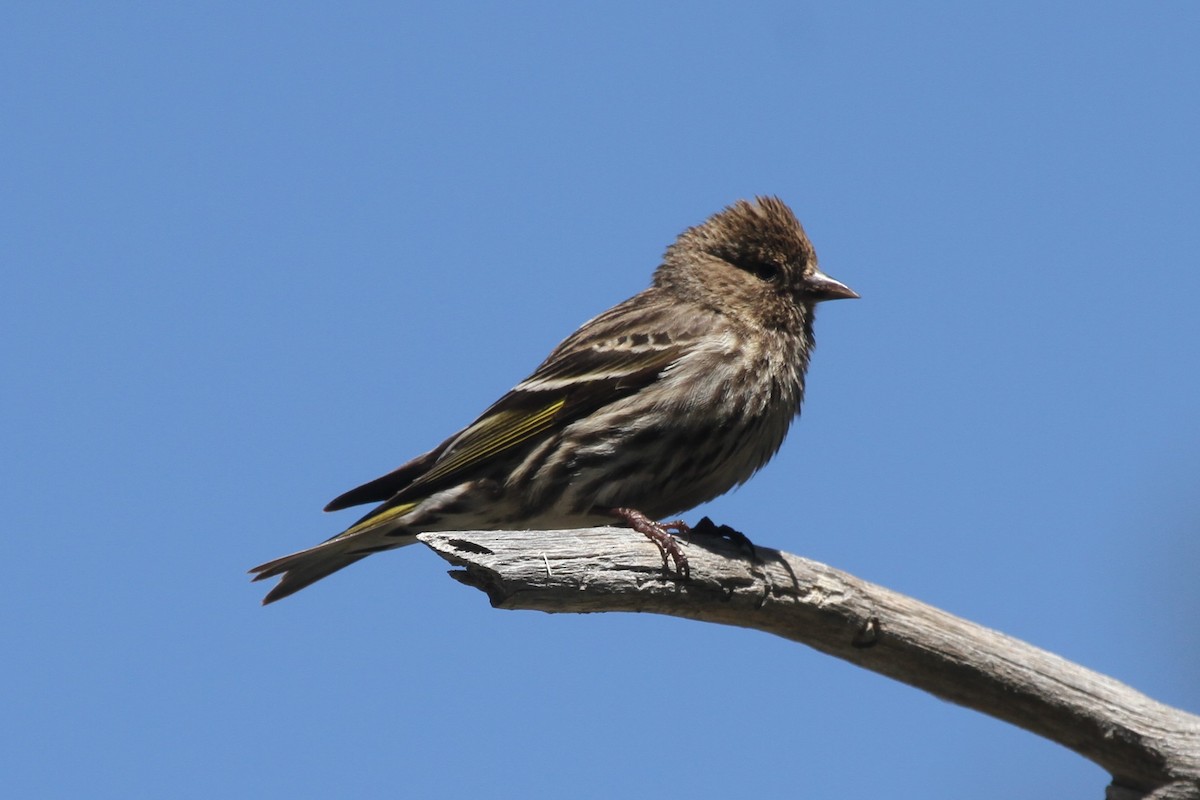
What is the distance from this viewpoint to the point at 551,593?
483 cm

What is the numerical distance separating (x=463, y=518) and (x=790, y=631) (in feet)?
5.54

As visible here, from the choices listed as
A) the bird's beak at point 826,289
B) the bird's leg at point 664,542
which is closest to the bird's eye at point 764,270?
the bird's beak at point 826,289

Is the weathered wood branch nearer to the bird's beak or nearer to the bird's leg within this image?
the bird's leg

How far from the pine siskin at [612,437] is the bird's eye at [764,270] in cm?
21

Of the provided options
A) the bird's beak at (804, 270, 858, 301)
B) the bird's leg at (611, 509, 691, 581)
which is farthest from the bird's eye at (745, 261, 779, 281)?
the bird's leg at (611, 509, 691, 581)

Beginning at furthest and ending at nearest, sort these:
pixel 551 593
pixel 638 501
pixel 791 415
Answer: pixel 791 415, pixel 638 501, pixel 551 593

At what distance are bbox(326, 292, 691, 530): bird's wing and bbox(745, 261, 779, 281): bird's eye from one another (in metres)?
0.62

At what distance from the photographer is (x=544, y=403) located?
21.2 feet

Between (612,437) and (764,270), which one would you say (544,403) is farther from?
(764,270)

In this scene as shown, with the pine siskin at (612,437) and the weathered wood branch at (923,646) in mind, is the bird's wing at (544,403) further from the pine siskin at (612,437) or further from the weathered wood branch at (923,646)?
the weathered wood branch at (923,646)

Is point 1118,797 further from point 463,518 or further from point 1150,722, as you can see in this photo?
point 463,518

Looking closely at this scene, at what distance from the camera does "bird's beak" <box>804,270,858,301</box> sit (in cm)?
702

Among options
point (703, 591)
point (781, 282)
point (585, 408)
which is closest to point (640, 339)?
point (585, 408)

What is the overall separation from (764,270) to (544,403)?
1.43 metres
